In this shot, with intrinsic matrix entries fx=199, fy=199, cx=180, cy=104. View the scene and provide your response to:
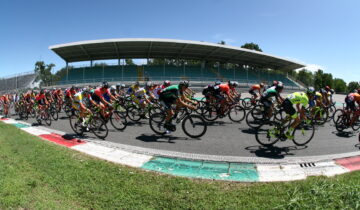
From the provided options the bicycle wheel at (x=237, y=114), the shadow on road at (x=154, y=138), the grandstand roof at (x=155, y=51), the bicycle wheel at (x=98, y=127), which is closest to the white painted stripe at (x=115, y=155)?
the bicycle wheel at (x=98, y=127)

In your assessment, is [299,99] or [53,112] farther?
[53,112]

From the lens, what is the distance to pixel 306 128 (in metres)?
6.11

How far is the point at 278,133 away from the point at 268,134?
0.94 ft

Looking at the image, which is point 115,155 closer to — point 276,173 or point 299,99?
point 276,173

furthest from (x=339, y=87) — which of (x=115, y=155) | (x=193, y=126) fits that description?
(x=115, y=155)

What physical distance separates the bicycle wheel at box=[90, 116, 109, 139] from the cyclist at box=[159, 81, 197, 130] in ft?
7.47

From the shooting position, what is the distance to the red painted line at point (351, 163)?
4590mm

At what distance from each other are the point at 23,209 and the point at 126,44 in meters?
27.6

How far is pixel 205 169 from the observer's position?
14.2 feet

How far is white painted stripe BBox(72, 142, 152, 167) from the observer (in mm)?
4750

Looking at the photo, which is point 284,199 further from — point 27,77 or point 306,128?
point 27,77

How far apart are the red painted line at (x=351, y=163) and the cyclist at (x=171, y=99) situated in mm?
4238

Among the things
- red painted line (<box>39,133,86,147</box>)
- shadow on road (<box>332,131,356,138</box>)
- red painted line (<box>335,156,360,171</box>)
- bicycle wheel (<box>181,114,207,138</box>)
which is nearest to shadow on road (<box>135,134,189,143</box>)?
bicycle wheel (<box>181,114,207,138</box>)

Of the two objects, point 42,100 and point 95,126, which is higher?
point 42,100
